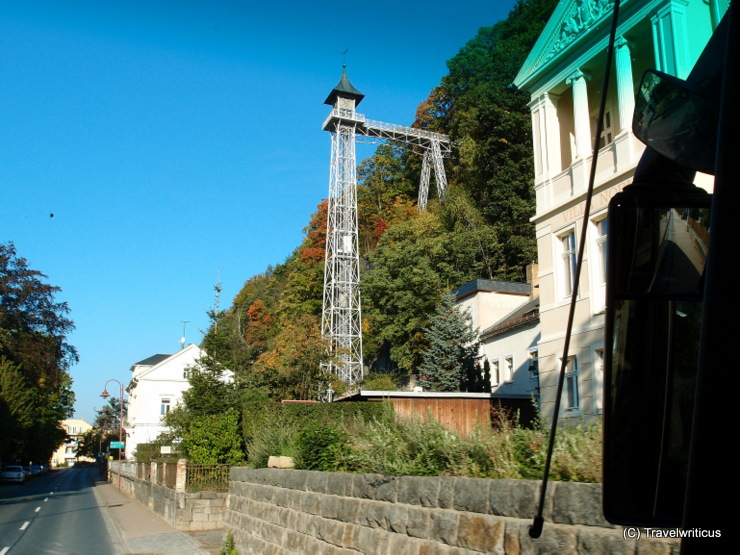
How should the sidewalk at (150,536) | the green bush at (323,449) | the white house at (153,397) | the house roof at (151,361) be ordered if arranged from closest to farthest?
1. the green bush at (323,449)
2. the sidewalk at (150,536)
3. the white house at (153,397)
4. the house roof at (151,361)

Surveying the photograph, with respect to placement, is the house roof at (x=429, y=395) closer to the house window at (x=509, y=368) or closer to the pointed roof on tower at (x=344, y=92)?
the house window at (x=509, y=368)

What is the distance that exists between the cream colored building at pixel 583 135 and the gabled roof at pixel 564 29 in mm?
26

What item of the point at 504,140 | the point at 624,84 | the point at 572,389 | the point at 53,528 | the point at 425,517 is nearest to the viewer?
the point at 425,517

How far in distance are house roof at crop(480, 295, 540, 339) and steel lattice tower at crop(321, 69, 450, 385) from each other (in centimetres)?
967

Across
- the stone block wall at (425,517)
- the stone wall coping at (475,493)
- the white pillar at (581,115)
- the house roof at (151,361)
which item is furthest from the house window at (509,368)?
the house roof at (151,361)

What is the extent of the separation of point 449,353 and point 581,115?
53.4 ft

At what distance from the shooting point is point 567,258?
1691cm

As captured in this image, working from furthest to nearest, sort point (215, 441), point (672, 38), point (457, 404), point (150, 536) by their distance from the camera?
point (215, 441) → point (457, 404) → point (150, 536) → point (672, 38)

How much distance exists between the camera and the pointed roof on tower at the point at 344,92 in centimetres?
4762

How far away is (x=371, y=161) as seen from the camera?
6156 centimetres

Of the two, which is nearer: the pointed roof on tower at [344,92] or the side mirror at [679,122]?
the side mirror at [679,122]

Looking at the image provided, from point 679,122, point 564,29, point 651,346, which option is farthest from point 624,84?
point 651,346

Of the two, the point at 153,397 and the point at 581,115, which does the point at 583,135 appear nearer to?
the point at 581,115

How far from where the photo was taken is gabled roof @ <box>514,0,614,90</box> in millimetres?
16016
